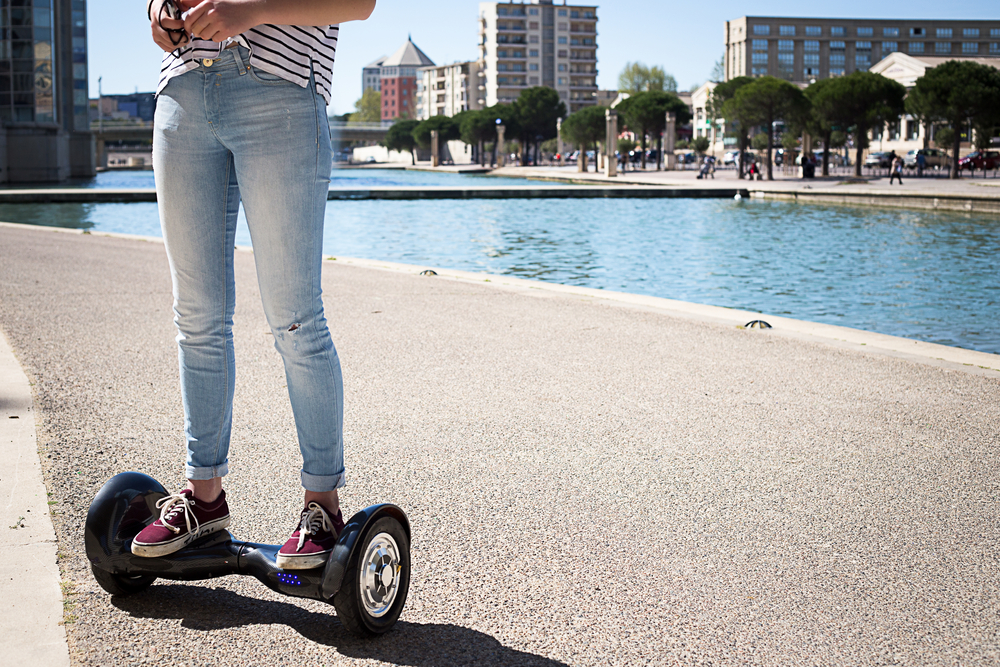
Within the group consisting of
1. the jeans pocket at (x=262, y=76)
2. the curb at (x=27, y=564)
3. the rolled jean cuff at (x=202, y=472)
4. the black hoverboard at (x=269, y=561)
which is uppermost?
the jeans pocket at (x=262, y=76)

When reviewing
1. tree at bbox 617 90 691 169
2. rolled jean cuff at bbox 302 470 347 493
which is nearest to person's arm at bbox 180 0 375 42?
rolled jean cuff at bbox 302 470 347 493

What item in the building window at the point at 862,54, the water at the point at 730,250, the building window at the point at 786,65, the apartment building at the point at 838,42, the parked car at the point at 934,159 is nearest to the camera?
the water at the point at 730,250

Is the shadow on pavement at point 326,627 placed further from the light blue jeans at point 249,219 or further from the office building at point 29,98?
the office building at point 29,98

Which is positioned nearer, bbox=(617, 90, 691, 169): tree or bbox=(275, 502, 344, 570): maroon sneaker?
bbox=(275, 502, 344, 570): maroon sneaker

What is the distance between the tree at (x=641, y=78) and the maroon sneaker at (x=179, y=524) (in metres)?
140

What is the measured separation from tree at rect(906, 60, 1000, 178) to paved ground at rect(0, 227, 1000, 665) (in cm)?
3991

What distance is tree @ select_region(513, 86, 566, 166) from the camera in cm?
10450

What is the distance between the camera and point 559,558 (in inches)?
99.5

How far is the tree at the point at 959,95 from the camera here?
133 feet

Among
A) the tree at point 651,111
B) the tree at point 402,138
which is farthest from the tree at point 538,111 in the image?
the tree at point 402,138

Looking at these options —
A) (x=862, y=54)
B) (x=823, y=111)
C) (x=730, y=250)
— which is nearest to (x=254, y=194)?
(x=730, y=250)

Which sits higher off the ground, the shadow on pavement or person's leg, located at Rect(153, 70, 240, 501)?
person's leg, located at Rect(153, 70, 240, 501)

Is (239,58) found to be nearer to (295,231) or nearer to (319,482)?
(295,231)

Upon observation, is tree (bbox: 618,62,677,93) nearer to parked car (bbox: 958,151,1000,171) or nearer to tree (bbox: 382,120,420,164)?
tree (bbox: 382,120,420,164)
